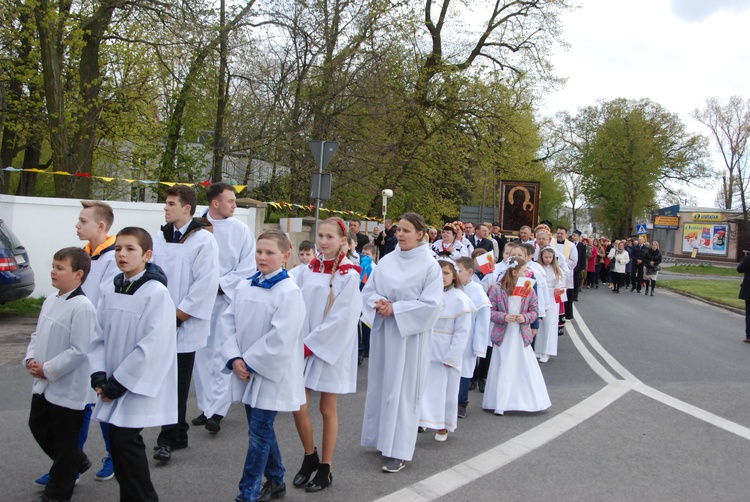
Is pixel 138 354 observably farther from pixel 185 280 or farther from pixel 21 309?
pixel 21 309

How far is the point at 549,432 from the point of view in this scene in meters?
6.60

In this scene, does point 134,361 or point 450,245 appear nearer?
point 134,361

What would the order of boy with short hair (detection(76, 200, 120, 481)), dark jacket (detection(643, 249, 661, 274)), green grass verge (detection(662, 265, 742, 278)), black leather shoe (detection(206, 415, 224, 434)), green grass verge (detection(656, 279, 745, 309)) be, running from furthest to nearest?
1. green grass verge (detection(662, 265, 742, 278))
2. dark jacket (detection(643, 249, 661, 274))
3. green grass verge (detection(656, 279, 745, 309))
4. black leather shoe (detection(206, 415, 224, 434))
5. boy with short hair (detection(76, 200, 120, 481))

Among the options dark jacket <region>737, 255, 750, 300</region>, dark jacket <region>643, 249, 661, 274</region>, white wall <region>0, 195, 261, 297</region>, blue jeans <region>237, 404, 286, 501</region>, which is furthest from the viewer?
dark jacket <region>643, 249, 661, 274</region>

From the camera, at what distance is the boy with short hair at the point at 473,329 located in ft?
23.6

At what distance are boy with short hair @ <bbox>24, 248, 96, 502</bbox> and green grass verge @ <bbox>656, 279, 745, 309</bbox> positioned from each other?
860 inches

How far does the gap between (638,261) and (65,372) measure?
2629 centimetres

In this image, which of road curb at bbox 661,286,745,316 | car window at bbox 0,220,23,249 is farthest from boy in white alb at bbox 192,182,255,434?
road curb at bbox 661,286,745,316

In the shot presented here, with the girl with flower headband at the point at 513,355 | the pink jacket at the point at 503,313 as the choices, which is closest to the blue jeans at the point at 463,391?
the girl with flower headband at the point at 513,355

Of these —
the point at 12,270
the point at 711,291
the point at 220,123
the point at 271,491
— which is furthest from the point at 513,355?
the point at 711,291

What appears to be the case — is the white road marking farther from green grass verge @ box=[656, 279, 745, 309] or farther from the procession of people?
green grass verge @ box=[656, 279, 745, 309]

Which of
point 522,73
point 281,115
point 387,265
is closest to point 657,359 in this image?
point 387,265

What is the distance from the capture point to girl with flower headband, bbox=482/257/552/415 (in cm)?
736

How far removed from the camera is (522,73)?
3331 cm
